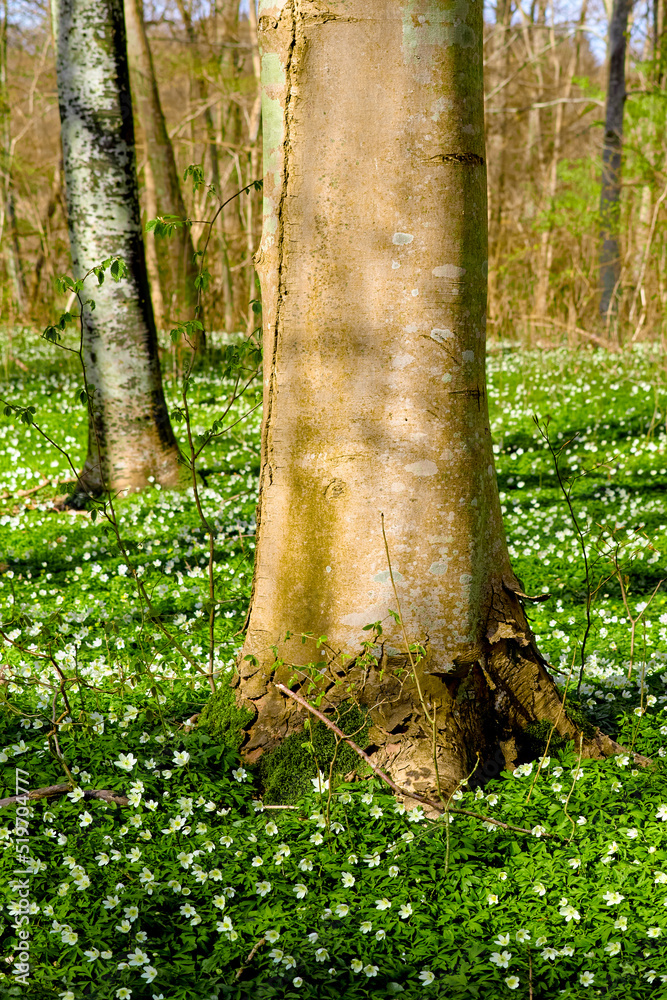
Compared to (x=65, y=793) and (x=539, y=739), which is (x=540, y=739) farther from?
(x=65, y=793)

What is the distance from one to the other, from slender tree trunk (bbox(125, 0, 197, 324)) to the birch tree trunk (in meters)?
8.02

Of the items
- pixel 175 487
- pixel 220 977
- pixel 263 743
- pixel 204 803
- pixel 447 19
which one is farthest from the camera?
pixel 175 487

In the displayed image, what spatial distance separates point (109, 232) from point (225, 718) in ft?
15.0

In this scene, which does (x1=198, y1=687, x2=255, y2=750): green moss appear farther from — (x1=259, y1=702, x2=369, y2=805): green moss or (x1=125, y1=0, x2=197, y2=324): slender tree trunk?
(x1=125, y1=0, x2=197, y2=324): slender tree trunk

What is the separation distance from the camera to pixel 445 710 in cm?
255

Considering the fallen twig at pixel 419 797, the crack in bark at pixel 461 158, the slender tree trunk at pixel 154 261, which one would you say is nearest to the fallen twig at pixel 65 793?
the fallen twig at pixel 419 797

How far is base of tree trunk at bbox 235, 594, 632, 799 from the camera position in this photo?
99.7 inches

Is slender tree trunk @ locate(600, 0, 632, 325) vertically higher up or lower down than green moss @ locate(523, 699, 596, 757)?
higher up

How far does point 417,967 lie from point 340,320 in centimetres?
192

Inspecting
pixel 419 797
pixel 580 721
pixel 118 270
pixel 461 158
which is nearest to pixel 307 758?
pixel 419 797

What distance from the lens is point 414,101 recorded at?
2.32 metres

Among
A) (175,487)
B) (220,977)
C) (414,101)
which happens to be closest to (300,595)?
(220,977)

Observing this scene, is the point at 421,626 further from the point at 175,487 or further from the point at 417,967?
the point at 175,487

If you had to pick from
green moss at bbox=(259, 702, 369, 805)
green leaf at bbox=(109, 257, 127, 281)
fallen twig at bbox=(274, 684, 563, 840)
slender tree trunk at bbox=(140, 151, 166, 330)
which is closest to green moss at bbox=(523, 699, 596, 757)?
fallen twig at bbox=(274, 684, 563, 840)
